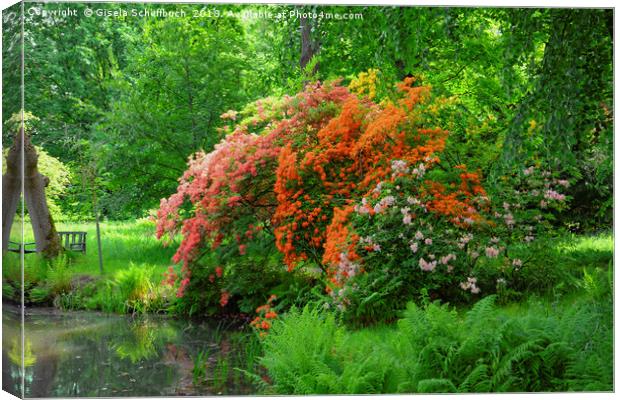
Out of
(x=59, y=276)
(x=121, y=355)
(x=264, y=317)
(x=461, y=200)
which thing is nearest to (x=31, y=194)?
(x=59, y=276)

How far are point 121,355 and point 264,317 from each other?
1.24m

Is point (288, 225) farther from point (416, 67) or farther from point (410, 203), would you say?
point (416, 67)

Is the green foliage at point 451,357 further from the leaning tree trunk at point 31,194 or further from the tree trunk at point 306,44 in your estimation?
the tree trunk at point 306,44

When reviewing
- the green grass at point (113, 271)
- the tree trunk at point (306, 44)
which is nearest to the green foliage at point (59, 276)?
the green grass at point (113, 271)

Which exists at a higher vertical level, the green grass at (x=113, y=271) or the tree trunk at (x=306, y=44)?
the tree trunk at (x=306, y=44)

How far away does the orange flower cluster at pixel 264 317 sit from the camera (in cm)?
→ 731

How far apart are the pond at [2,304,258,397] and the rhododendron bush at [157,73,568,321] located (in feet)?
1.40

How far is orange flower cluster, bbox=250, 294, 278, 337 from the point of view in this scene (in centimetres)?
731

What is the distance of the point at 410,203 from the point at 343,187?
0.67 m

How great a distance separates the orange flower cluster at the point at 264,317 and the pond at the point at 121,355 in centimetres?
12

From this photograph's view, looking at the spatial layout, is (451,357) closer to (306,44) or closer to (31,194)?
(306,44)


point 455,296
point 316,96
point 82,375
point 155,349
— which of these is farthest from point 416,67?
point 82,375

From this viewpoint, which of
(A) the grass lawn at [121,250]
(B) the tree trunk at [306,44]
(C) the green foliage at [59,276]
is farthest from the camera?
(B) the tree trunk at [306,44]

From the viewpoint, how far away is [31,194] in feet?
21.5
